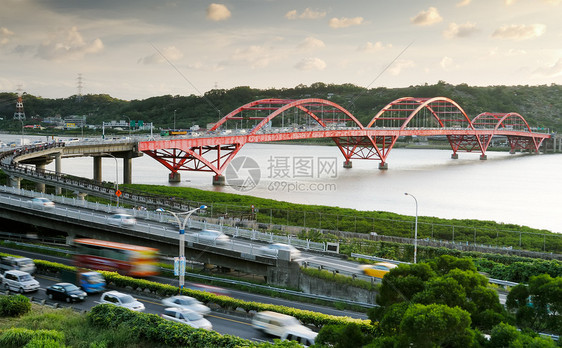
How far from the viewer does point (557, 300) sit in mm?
12016

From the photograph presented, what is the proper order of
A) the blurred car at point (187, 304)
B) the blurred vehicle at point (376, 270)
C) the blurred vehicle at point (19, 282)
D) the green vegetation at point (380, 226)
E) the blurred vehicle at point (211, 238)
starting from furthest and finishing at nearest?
1. the green vegetation at point (380, 226)
2. the blurred vehicle at point (211, 238)
3. the blurred vehicle at point (376, 270)
4. the blurred vehicle at point (19, 282)
5. the blurred car at point (187, 304)

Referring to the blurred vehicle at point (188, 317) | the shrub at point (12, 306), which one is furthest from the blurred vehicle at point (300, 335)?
the shrub at point (12, 306)

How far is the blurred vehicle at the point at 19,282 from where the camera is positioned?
2495 cm

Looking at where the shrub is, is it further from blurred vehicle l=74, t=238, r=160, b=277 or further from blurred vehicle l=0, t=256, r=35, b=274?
blurred vehicle l=0, t=256, r=35, b=274

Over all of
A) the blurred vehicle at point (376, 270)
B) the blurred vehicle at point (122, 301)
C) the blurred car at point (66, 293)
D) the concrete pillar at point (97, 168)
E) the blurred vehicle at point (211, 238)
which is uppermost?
the concrete pillar at point (97, 168)

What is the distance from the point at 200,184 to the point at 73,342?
59.3 meters

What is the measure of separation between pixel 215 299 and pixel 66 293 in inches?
255

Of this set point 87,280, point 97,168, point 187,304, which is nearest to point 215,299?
point 187,304

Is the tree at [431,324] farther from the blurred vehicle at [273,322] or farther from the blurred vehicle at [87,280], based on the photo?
the blurred vehicle at [87,280]

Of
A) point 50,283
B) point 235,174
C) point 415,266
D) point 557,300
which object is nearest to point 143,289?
point 50,283

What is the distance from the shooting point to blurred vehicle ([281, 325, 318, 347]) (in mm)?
18391

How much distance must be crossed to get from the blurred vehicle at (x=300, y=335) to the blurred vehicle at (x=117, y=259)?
38.8 feet

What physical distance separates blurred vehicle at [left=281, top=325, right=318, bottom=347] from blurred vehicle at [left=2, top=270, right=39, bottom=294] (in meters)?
13.0

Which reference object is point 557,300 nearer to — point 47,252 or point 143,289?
point 143,289
